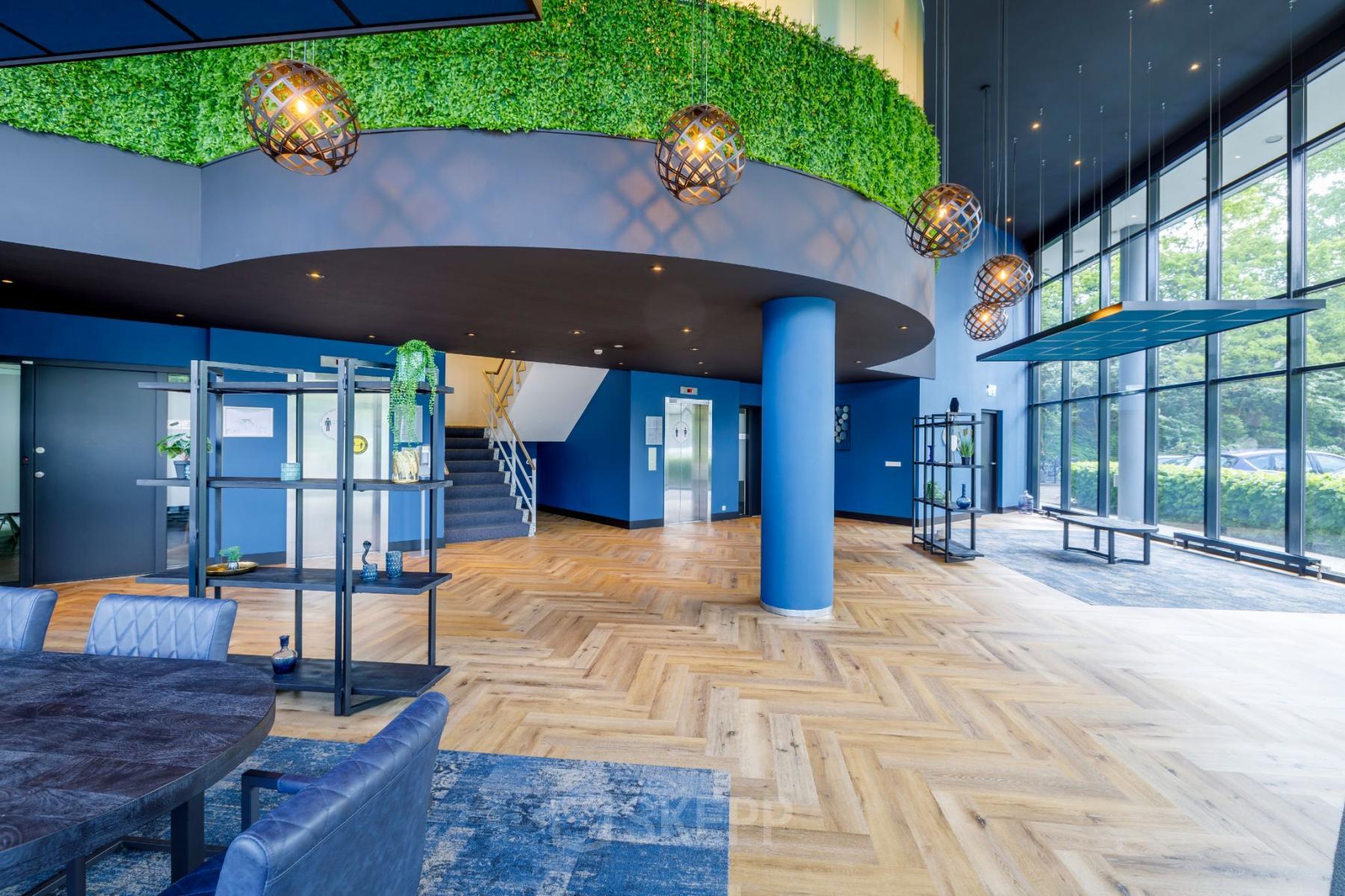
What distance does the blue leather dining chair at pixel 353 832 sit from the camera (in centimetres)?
86

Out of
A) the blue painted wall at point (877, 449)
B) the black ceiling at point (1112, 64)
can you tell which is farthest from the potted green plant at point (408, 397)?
the blue painted wall at point (877, 449)

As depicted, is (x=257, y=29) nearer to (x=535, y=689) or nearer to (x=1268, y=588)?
(x=535, y=689)

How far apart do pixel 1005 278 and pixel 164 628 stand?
5587 mm

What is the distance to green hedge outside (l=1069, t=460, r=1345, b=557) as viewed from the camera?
259 inches

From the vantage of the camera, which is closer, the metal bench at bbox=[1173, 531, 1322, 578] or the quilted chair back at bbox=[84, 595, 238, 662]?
the quilted chair back at bbox=[84, 595, 238, 662]

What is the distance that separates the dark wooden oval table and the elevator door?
9.18 m

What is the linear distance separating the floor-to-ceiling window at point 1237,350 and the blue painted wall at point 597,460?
8.14m

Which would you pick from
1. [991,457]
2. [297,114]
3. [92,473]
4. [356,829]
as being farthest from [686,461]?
[356,829]

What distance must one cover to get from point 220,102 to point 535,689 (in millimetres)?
4696

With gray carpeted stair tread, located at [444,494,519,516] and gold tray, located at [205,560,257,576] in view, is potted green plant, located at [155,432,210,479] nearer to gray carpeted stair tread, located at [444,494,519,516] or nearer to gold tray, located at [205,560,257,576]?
gold tray, located at [205,560,257,576]

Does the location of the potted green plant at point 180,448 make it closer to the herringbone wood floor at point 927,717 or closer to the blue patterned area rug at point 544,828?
the herringbone wood floor at point 927,717

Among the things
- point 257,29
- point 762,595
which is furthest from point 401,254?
point 762,595

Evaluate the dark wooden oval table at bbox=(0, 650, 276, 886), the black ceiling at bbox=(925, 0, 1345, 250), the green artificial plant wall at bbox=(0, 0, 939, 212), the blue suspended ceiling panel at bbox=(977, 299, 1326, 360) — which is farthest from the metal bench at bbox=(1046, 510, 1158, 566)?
the dark wooden oval table at bbox=(0, 650, 276, 886)

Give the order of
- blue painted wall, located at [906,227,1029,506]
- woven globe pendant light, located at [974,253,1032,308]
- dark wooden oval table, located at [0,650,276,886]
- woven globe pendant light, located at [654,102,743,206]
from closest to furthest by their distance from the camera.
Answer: dark wooden oval table, located at [0,650,276,886]
woven globe pendant light, located at [654,102,743,206]
woven globe pendant light, located at [974,253,1032,308]
blue painted wall, located at [906,227,1029,506]
